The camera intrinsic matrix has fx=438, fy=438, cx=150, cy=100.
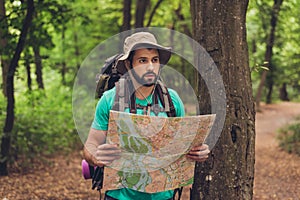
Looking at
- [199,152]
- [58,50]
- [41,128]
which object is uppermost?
[58,50]

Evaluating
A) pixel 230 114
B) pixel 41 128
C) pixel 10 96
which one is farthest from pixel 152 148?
pixel 41 128

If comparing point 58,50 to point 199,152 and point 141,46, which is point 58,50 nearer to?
point 141,46

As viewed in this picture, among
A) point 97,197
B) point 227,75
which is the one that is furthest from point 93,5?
point 227,75

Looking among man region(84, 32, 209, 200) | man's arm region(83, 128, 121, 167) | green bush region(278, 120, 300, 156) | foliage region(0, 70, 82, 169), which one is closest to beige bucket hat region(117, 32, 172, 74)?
man region(84, 32, 209, 200)

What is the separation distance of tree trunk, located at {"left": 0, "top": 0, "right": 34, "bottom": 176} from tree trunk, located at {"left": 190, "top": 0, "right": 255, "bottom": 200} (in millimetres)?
4060

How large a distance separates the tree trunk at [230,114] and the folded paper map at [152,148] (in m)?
0.70

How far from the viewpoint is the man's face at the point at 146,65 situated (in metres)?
2.63

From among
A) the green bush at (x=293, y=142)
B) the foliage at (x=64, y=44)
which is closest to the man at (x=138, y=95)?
the foliage at (x=64, y=44)

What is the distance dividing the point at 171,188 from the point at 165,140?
39 centimetres

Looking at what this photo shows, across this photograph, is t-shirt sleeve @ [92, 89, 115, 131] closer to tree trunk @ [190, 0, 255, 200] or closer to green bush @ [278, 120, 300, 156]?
tree trunk @ [190, 0, 255, 200]

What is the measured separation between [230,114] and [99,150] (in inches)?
52.7

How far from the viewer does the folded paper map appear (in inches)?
94.1

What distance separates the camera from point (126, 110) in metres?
2.61

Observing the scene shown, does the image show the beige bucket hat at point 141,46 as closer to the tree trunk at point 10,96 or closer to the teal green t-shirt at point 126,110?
the teal green t-shirt at point 126,110
